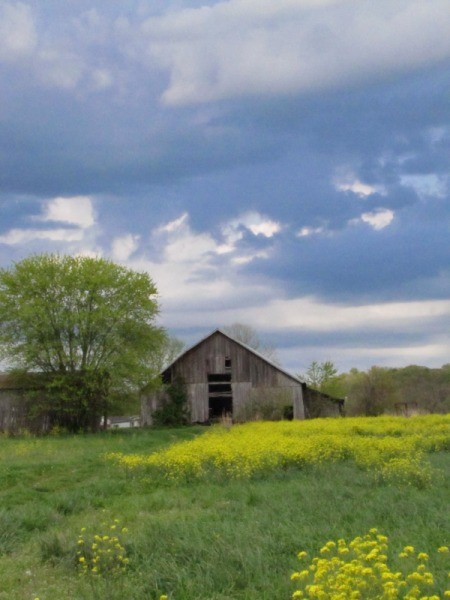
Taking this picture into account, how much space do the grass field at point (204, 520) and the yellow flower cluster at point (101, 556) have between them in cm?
4

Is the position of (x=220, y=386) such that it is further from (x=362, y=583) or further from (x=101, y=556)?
(x=362, y=583)

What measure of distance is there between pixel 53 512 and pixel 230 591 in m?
6.22

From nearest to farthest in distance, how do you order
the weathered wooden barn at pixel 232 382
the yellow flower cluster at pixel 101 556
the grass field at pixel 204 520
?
the grass field at pixel 204 520 → the yellow flower cluster at pixel 101 556 → the weathered wooden barn at pixel 232 382

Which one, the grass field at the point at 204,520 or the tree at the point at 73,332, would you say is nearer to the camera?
the grass field at the point at 204,520

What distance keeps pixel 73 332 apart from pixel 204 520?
27.8 m

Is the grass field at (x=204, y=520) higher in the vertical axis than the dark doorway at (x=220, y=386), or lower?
lower

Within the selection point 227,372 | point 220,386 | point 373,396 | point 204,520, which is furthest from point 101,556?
point 373,396

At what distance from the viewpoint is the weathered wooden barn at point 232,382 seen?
42500 mm

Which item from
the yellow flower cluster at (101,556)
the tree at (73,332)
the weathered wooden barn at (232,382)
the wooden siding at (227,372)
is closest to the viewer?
the yellow flower cluster at (101,556)

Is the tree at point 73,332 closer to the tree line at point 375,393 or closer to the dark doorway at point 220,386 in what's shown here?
the dark doorway at point 220,386

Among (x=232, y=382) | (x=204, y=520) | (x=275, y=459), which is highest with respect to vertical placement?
(x=232, y=382)

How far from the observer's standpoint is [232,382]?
43.4m

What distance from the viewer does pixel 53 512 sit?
1255 centimetres

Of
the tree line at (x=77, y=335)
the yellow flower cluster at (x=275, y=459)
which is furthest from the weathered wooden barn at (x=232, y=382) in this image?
the yellow flower cluster at (x=275, y=459)
